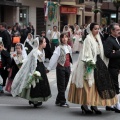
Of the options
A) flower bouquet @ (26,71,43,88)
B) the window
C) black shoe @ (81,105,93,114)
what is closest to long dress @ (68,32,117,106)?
black shoe @ (81,105,93,114)

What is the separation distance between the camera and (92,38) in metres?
8.53

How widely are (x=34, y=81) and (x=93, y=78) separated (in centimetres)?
149

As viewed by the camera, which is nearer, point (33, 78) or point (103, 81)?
point (103, 81)

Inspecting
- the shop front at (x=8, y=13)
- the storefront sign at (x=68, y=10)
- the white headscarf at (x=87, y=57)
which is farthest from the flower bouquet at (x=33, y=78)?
the storefront sign at (x=68, y=10)

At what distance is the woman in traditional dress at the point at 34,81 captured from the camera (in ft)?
30.7

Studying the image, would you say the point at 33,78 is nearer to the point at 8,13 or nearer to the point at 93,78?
the point at 93,78

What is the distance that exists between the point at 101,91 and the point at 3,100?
10.3ft

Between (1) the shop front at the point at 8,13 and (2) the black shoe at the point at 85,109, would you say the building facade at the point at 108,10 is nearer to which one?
(1) the shop front at the point at 8,13

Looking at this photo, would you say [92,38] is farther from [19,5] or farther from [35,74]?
[19,5]

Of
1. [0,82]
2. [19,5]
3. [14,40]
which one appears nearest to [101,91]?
[0,82]

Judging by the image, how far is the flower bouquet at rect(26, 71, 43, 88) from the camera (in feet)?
30.3

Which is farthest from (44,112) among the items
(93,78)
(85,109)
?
(93,78)

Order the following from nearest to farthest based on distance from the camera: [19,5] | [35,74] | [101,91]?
[101,91] → [35,74] → [19,5]

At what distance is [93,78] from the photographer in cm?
843
